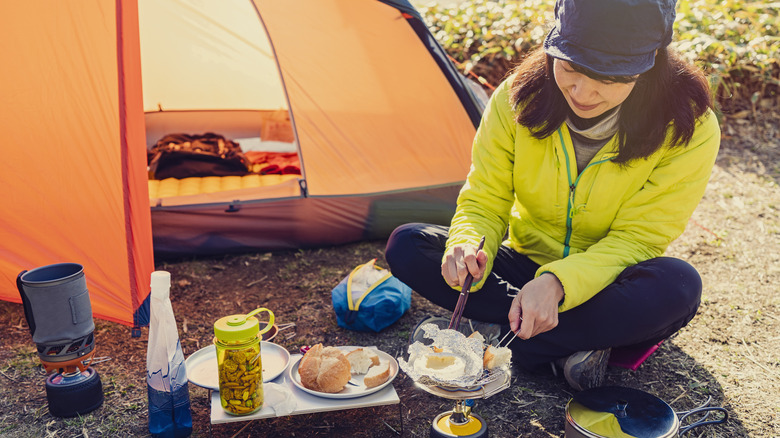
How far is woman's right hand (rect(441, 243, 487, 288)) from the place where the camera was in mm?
1669

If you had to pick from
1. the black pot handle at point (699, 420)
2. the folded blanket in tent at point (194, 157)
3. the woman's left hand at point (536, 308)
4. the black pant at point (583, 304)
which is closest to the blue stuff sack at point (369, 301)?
the black pant at point (583, 304)

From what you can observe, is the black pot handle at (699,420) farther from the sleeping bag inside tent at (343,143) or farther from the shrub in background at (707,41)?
the shrub in background at (707,41)

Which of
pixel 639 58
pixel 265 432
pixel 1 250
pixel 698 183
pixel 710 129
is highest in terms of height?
pixel 639 58

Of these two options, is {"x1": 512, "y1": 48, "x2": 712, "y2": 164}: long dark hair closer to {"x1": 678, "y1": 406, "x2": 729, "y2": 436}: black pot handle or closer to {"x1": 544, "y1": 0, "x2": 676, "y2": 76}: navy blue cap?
{"x1": 544, "y1": 0, "x2": 676, "y2": 76}: navy blue cap

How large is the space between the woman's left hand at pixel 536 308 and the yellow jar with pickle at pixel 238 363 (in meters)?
0.63

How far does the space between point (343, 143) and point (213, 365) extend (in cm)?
142

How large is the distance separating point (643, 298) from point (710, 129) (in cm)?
51

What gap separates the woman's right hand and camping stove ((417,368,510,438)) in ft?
0.83

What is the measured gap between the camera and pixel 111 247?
2191 mm

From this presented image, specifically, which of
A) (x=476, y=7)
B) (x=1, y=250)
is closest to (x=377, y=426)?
(x=1, y=250)

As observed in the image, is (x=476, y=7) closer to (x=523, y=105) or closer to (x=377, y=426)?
(x=523, y=105)

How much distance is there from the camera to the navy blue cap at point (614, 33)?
1.46 m

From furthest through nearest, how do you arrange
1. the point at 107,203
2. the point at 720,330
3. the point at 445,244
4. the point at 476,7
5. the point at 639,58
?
1. the point at 476,7
2. the point at 720,330
3. the point at 107,203
4. the point at 445,244
5. the point at 639,58

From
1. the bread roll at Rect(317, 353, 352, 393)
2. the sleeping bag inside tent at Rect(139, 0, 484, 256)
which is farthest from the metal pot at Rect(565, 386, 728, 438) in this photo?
the sleeping bag inside tent at Rect(139, 0, 484, 256)
